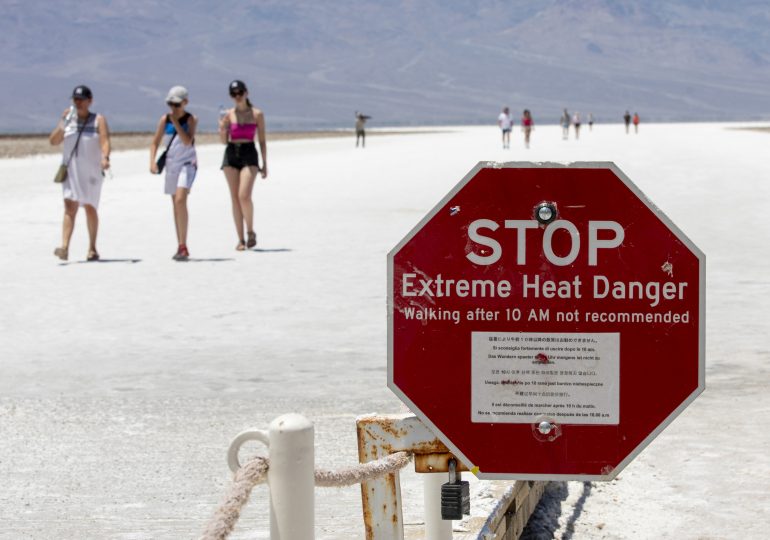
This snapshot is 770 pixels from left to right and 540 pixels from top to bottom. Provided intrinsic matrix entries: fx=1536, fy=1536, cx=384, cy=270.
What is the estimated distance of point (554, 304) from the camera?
3693 millimetres

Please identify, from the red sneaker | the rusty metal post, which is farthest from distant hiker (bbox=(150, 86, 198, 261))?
the rusty metal post

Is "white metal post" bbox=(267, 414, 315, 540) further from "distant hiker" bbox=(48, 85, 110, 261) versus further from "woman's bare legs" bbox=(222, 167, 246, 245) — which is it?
"woman's bare legs" bbox=(222, 167, 246, 245)

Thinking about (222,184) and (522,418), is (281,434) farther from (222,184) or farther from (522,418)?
(222,184)

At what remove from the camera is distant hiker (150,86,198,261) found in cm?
1373

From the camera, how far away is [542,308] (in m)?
3.69

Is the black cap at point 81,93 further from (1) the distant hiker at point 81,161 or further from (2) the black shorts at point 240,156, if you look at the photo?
(2) the black shorts at point 240,156

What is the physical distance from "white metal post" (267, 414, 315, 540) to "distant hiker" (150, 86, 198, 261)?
1042cm

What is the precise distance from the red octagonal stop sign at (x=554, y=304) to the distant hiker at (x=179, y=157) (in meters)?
10.1

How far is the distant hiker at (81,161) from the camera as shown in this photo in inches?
540

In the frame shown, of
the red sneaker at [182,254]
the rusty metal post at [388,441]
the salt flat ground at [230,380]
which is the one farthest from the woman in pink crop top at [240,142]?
the rusty metal post at [388,441]

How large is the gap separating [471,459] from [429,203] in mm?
17786

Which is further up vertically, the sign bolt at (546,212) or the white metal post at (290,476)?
the sign bolt at (546,212)

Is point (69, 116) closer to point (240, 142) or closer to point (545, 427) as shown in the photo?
point (240, 142)

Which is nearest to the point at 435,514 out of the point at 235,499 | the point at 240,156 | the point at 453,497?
the point at 453,497
